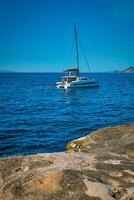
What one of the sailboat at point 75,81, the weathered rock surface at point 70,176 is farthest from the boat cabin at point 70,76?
the weathered rock surface at point 70,176

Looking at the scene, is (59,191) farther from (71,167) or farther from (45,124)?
(45,124)

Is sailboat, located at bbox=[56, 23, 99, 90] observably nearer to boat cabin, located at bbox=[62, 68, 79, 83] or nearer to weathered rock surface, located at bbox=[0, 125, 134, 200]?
boat cabin, located at bbox=[62, 68, 79, 83]

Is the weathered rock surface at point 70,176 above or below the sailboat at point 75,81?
above

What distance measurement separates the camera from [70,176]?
25.5ft

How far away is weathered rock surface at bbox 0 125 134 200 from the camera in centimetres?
A: 718

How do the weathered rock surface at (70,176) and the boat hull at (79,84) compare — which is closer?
the weathered rock surface at (70,176)

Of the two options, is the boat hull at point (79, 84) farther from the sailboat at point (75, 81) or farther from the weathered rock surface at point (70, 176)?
the weathered rock surface at point (70, 176)

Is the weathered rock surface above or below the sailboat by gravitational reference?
above

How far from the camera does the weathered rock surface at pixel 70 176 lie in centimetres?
718

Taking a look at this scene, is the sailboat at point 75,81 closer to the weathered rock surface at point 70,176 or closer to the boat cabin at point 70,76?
the boat cabin at point 70,76

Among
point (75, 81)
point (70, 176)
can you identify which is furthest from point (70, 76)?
point (70, 176)

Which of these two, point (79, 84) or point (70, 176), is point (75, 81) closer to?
point (79, 84)

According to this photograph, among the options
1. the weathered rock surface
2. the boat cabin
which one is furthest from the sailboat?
the weathered rock surface

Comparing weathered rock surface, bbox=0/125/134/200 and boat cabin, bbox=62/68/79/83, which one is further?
boat cabin, bbox=62/68/79/83
